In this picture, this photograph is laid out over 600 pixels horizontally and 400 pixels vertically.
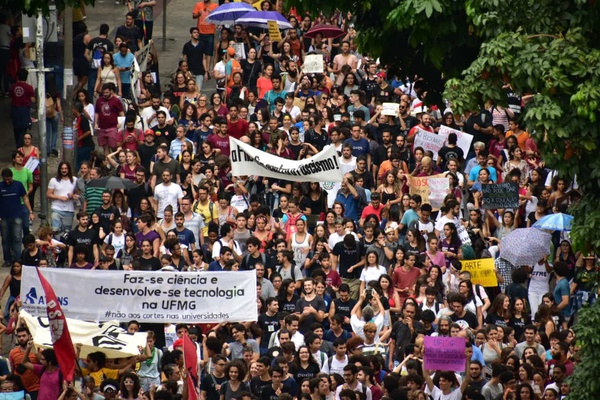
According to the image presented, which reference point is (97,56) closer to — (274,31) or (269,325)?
(274,31)

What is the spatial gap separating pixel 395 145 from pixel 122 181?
4.71m

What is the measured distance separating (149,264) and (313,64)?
26.8 ft

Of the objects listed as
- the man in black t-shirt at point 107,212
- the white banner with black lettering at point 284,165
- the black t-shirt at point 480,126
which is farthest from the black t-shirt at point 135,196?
the black t-shirt at point 480,126

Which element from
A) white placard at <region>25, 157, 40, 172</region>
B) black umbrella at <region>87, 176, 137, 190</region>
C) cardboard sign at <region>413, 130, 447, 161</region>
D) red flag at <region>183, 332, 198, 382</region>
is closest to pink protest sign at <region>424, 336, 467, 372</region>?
red flag at <region>183, 332, 198, 382</region>

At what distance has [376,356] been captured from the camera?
66.2 feet

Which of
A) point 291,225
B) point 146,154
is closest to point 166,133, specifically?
point 146,154

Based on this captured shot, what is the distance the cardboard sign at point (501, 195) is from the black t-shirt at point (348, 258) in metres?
2.19

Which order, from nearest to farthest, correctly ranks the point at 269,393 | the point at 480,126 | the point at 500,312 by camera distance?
the point at 269,393 < the point at 500,312 < the point at 480,126

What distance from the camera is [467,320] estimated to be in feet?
70.1

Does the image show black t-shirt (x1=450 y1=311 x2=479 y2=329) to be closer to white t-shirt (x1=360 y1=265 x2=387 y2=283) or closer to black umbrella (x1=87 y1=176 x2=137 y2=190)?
white t-shirt (x1=360 y1=265 x2=387 y2=283)

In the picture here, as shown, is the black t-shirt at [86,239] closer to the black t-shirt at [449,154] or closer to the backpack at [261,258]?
the backpack at [261,258]

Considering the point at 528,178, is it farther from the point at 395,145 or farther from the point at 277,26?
the point at 277,26

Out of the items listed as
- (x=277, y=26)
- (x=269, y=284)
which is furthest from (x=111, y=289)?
(x=277, y=26)

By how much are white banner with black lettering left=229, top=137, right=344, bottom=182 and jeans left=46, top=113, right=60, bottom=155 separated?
4722 millimetres
